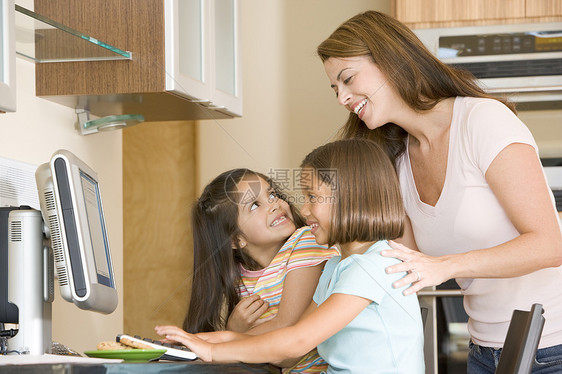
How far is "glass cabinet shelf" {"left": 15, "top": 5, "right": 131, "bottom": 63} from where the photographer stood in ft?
4.34

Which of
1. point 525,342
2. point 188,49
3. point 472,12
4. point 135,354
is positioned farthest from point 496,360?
point 472,12

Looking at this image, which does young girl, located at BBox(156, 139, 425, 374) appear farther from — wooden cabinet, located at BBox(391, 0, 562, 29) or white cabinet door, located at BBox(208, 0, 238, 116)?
wooden cabinet, located at BBox(391, 0, 562, 29)

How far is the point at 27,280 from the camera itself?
121cm

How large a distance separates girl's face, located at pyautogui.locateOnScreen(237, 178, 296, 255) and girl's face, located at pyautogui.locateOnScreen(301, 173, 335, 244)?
336mm

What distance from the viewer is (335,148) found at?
54.5 inches

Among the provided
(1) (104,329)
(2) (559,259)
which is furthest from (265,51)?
(2) (559,259)

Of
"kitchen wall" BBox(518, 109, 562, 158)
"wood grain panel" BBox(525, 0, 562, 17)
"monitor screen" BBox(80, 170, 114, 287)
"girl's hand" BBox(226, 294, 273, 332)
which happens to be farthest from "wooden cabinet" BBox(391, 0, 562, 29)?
"monitor screen" BBox(80, 170, 114, 287)

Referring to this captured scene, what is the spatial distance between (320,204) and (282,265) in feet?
1.06

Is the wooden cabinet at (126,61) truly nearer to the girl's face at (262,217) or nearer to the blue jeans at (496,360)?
the girl's face at (262,217)

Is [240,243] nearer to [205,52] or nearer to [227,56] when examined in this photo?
[205,52]

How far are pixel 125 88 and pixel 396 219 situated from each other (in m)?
0.80

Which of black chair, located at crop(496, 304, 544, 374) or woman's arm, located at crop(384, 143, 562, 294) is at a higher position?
woman's arm, located at crop(384, 143, 562, 294)

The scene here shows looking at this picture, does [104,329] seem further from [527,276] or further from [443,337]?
[527,276]

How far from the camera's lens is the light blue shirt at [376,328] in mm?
1222
